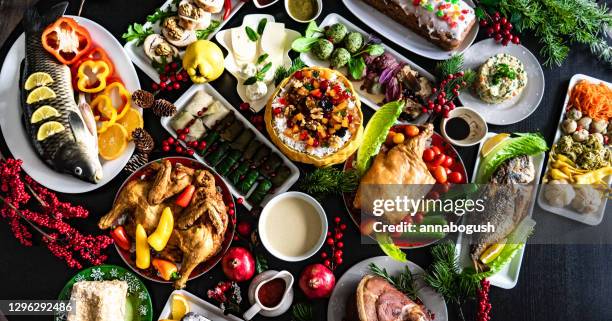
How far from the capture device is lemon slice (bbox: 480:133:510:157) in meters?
3.06

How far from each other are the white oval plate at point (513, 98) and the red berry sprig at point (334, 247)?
99 cm

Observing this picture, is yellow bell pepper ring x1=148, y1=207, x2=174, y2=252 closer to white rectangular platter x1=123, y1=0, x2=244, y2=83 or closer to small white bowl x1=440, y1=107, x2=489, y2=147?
white rectangular platter x1=123, y1=0, x2=244, y2=83

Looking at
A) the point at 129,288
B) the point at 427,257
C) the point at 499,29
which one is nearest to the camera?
the point at 129,288

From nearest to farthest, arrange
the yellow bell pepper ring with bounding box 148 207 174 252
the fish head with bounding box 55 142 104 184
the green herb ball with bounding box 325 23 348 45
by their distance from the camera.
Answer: the yellow bell pepper ring with bounding box 148 207 174 252 → the fish head with bounding box 55 142 104 184 → the green herb ball with bounding box 325 23 348 45

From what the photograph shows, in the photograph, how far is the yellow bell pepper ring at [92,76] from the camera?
10.00 ft

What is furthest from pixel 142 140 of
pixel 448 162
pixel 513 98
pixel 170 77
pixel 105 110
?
pixel 513 98

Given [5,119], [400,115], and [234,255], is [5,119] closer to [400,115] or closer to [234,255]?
[234,255]

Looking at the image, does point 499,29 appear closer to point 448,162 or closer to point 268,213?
point 448,162

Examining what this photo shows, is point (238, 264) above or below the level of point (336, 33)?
below

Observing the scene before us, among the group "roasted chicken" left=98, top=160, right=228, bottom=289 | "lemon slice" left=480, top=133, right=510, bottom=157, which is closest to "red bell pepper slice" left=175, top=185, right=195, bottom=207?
"roasted chicken" left=98, top=160, right=228, bottom=289

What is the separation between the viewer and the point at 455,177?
9.89 feet

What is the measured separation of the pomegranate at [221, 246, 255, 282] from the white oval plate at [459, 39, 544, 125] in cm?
147

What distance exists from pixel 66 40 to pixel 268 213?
1459 millimetres

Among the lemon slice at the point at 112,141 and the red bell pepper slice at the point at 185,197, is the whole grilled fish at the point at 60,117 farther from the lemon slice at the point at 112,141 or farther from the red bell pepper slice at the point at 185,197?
the red bell pepper slice at the point at 185,197
